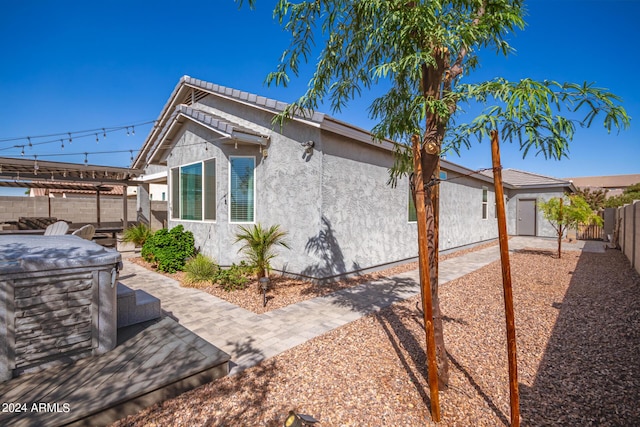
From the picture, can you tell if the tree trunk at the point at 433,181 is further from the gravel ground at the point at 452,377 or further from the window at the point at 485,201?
the window at the point at 485,201

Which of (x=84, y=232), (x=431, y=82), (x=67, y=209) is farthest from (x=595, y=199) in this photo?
(x=67, y=209)

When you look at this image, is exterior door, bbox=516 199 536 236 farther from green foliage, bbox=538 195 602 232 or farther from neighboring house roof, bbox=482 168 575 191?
green foliage, bbox=538 195 602 232

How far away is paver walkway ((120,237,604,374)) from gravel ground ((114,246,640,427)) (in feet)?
0.99

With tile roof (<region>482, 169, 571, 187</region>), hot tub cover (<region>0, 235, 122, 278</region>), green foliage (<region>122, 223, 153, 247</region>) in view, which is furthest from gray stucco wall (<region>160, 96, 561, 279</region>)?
tile roof (<region>482, 169, 571, 187</region>)

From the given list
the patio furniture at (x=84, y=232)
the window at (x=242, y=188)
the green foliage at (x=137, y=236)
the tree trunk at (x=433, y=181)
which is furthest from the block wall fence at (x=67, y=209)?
the tree trunk at (x=433, y=181)

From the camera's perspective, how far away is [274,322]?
4.97 metres

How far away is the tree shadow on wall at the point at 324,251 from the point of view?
7227mm

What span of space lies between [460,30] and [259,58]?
10.2 m

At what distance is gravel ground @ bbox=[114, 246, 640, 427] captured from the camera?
2695 mm

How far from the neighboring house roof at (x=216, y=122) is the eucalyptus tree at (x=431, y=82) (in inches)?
28.8

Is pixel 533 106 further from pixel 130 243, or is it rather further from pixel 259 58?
pixel 130 243

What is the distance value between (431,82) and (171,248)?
8.38 meters

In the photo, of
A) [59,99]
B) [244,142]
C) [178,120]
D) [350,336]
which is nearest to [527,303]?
[350,336]

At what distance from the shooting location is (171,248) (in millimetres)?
8844
